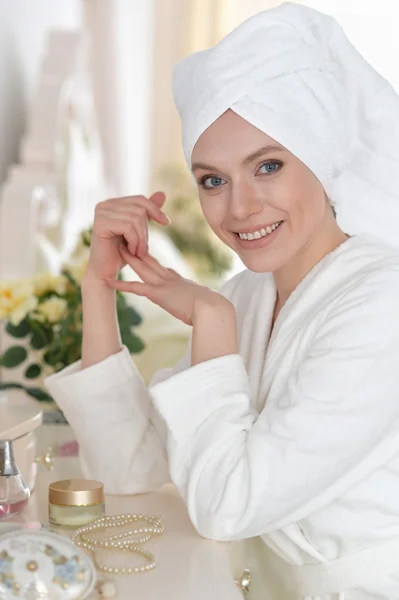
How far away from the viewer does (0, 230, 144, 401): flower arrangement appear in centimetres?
161

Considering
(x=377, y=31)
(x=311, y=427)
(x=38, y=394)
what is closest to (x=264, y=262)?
(x=311, y=427)

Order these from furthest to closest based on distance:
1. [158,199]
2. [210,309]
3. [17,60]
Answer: [17,60] → [158,199] → [210,309]

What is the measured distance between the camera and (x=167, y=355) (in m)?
1.99

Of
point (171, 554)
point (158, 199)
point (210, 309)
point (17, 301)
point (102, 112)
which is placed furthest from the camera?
point (102, 112)

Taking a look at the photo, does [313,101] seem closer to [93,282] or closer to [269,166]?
[269,166]

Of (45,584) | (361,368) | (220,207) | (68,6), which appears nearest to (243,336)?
(220,207)

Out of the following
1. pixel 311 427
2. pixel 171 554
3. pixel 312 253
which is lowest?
pixel 171 554

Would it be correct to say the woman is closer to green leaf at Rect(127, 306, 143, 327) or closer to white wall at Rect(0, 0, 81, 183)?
green leaf at Rect(127, 306, 143, 327)

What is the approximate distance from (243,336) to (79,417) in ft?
0.88

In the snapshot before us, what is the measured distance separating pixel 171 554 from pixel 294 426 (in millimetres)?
195

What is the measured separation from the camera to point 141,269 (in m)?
1.30

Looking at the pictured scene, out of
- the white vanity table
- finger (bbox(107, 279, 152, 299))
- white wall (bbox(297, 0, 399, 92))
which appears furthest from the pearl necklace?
white wall (bbox(297, 0, 399, 92))

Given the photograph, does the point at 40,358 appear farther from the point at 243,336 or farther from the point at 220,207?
the point at 220,207

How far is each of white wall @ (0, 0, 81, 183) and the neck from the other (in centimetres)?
127
